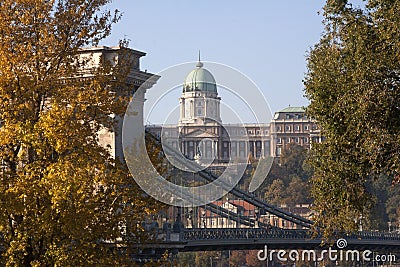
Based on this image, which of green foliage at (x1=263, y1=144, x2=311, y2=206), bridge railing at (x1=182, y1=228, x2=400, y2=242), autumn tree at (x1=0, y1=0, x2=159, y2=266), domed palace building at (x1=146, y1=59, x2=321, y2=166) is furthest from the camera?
green foliage at (x1=263, y1=144, x2=311, y2=206)

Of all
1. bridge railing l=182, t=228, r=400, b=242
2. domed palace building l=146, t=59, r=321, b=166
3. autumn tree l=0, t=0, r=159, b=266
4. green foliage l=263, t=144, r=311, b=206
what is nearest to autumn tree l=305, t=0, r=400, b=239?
autumn tree l=0, t=0, r=159, b=266

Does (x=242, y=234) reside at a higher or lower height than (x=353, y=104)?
lower

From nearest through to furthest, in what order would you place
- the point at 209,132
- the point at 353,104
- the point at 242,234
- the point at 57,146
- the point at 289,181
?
the point at 57,146 → the point at 353,104 → the point at 242,234 → the point at 209,132 → the point at 289,181

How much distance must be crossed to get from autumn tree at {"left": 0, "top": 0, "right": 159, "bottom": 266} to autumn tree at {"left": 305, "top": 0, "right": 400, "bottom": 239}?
3986 millimetres

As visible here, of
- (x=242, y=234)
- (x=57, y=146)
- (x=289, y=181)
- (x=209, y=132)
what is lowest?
(x=242, y=234)

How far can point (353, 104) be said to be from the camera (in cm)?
1841

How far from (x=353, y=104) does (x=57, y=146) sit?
5527 millimetres

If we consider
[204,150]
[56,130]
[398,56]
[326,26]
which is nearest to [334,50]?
[326,26]

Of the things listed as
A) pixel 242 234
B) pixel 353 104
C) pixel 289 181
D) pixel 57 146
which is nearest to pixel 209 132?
pixel 289 181

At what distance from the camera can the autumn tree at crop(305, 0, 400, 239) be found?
18172mm

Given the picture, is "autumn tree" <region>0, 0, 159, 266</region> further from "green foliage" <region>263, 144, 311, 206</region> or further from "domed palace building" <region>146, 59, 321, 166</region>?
"green foliage" <region>263, 144, 311, 206</region>

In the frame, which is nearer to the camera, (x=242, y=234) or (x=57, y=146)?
(x=57, y=146)

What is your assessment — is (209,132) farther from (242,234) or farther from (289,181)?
(242,234)

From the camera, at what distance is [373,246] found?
2822 inches
